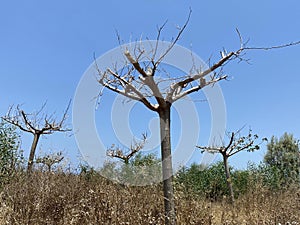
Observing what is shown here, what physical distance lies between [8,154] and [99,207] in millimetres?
3057

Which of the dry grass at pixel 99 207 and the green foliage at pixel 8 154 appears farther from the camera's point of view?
the green foliage at pixel 8 154

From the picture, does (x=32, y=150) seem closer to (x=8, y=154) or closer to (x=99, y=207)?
(x=8, y=154)

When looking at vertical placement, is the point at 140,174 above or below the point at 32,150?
below

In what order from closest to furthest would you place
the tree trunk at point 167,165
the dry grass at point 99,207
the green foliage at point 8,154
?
the tree trunk at point 167,165 → the dry grass at point 99,207 → the green foliage at point 8,154

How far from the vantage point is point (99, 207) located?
15.1 ft

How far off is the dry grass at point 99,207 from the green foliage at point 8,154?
0.39m

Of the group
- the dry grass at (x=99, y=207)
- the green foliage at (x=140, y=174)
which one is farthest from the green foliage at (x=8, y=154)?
the green foliage at (x=140, y=174)

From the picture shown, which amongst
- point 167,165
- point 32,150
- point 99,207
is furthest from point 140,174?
point 167,165

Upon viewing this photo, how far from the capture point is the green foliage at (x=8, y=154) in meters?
5.89

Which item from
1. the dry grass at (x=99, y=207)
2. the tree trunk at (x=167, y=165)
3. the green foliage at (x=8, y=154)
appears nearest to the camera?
the tree trunk at (x=167, y=165)

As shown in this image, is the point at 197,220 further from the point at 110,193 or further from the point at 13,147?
the point at 13,147

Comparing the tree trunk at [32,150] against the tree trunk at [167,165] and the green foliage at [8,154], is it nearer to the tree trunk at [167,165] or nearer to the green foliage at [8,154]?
the green foliage at [8,154]

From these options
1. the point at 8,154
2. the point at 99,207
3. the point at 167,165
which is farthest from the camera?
the point at 8,154

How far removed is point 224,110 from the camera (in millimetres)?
4598
